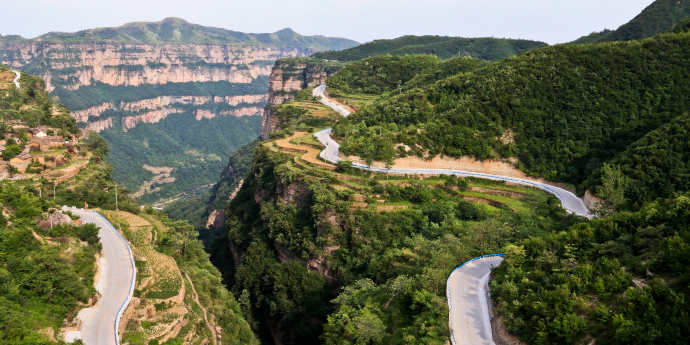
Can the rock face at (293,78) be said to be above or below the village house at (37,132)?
above

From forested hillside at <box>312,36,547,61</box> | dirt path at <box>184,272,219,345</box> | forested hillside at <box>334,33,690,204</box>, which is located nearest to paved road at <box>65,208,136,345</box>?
dirt path at <box>184,272,219,345</box>

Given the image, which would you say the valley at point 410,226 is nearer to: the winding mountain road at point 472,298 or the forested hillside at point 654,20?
the winding mountain road at point 472,298

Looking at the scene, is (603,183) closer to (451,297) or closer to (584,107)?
(584,107)

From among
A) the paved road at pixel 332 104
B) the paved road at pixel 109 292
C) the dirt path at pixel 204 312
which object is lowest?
the dirt path at pixel 204 312

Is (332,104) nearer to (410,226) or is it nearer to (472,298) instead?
(410,226)

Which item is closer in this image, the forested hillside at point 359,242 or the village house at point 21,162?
the forested hillside at point 359,242

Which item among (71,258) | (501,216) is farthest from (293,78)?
(71,258)

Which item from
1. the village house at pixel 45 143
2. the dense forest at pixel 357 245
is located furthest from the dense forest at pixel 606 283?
the village house at pixel 45 143
